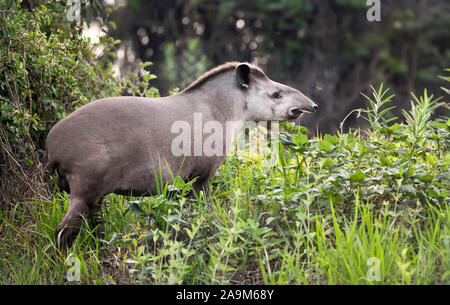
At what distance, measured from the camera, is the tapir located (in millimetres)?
3473

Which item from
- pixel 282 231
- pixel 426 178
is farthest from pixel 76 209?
pixel 426 178

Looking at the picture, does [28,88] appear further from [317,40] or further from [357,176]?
[317,40]

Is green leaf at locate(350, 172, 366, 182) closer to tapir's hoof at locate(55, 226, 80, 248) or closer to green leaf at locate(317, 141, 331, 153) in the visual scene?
green leaf at locate(317, 141, 331, 153)

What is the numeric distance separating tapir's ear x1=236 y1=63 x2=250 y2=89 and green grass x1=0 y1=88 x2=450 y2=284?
17.6 inches

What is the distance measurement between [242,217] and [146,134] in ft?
2.68

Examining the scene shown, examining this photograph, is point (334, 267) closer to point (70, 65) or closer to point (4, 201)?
point (4, 201)

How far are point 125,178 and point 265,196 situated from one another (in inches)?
35.3

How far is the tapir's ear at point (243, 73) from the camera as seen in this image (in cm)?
427

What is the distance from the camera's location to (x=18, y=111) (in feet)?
13.8

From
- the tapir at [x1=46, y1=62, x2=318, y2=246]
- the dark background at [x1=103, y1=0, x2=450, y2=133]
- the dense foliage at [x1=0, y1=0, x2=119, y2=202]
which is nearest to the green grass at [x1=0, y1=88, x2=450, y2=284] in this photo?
the tapir at [x1=46, y1=62, x2=318, y2=246]

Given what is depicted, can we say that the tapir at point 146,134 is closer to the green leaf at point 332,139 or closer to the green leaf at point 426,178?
the green leaf at point 332,139

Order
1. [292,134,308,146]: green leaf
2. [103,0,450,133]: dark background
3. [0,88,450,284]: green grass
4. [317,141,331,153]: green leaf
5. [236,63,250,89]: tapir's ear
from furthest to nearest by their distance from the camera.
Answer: [103,0,450,133]: dark background, [236,63,250,89]: tapir's ear, [292,134,308,146]: green leaf, [317,141,331,153]: green leaf, [0,88,450,284]: green grass
